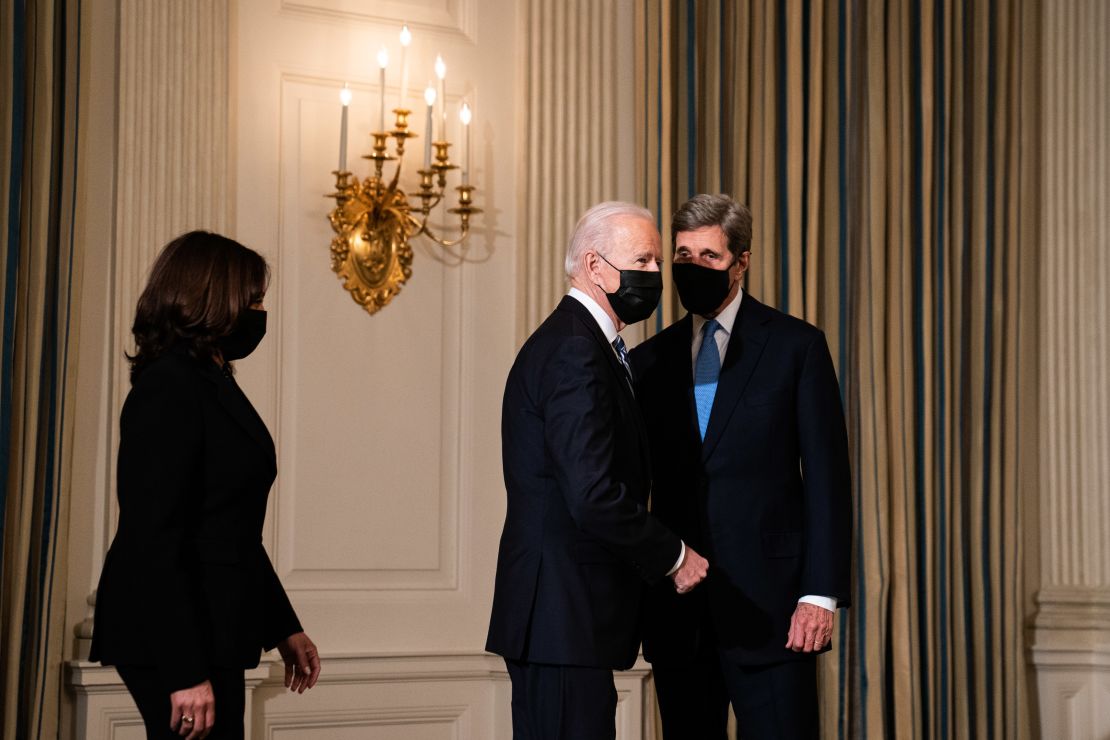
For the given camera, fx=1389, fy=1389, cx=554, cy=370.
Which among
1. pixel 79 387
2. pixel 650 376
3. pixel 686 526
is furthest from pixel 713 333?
pixel 79 387

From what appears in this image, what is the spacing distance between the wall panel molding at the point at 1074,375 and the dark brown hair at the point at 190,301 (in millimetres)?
3722

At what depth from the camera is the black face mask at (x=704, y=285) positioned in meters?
3.08

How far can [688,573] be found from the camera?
8.58 feet

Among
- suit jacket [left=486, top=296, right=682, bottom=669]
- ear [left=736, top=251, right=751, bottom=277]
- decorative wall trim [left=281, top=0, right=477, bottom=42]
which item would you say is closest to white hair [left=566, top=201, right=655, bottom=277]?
suit jacket [left=486, top=296, right=682, bottom=669]

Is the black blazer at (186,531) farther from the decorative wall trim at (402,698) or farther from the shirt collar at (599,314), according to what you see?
the decorative wall trim at (402,698)

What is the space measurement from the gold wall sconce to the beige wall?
6cm

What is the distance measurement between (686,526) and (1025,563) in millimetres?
2643

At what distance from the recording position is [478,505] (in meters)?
4.52

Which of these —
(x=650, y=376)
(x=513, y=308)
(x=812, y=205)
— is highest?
(x=812, y=205)

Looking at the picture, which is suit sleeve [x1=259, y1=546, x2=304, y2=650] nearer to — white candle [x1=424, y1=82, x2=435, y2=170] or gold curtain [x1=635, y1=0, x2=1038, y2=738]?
white candle [x1=424, y1=82, x2=435, y2=170]

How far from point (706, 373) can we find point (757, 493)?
300 mm

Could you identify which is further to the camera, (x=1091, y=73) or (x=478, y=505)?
(x=1091, y=73)

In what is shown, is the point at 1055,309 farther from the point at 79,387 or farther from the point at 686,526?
the point at 79,387

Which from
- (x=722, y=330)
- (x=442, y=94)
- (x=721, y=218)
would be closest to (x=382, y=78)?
(x=442, y=94)
